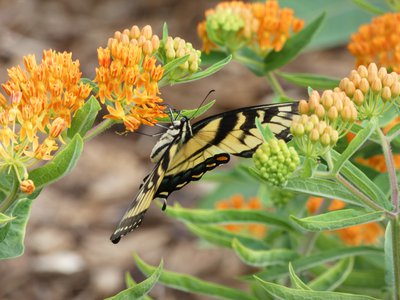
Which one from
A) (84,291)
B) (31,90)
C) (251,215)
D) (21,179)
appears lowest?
(84,291)

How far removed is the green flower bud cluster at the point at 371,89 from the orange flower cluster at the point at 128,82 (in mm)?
580

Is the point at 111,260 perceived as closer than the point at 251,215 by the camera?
No

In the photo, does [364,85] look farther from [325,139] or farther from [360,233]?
[360,233]

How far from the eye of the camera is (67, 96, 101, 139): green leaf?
7.48ft

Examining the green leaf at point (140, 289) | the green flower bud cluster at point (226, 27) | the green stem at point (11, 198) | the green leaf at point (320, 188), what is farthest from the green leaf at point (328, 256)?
the green stem at point (11, 198)

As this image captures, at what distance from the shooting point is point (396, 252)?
2.45 metres

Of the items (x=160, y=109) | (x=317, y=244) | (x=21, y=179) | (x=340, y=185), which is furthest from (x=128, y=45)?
(x=317, y=244)

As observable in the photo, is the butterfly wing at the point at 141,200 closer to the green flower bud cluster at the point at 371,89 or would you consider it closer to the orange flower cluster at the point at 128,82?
the orange flower cluster at the point at 128,82

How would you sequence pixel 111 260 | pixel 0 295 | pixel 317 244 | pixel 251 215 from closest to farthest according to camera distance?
pixel 251 215 < pixel 317 244 < pixel 0 295 < pixel 111 260

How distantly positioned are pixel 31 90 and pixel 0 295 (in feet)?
9.56

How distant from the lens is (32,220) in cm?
542

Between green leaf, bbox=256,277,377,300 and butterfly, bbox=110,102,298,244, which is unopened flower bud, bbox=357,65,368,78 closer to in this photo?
butterfly, bbox=110,102,298,244

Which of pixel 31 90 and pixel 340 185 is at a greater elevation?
pixel 31 90

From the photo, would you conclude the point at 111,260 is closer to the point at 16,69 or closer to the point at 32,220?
the point at 32,220
